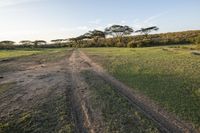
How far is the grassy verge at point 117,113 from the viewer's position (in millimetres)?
8297

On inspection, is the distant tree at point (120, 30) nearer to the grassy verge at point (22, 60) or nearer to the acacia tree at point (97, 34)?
the acacia tree at point (97, 34)

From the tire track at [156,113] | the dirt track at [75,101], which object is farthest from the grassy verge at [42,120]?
the tire track at [156,113]

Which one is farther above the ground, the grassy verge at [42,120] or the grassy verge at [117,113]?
the grassy verge at [42,120]

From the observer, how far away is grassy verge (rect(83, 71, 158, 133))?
830cm

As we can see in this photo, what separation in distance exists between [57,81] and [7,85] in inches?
113

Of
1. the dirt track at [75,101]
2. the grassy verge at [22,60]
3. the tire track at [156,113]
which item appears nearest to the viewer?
the tire track at [156,113]

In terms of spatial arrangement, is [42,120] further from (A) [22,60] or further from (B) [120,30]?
(B) [120,30]

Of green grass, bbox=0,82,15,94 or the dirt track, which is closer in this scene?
the dirt track

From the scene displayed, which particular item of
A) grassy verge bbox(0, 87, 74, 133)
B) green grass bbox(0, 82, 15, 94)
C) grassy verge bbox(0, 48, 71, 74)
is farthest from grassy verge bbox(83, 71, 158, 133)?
grassy verge bbox(0, 48, 71, 74)

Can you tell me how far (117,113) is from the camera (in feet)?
32.0

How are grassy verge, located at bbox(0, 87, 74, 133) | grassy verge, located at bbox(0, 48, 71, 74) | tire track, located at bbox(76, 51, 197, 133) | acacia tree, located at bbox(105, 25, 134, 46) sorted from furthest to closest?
1. acacia tree, located at bbox(105, 25, 134, 46)
2. grassy verge, located at bbox(0, 48, 71, 74)
3. grassy verge, located at bbox(0, 87, 74, 133)
4. tire track, located at bbox(76, 51, 197, 133)

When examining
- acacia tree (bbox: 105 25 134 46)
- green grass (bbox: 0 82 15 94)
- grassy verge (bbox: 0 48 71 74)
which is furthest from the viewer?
acacia tree (bbox: 105 25 134 46)

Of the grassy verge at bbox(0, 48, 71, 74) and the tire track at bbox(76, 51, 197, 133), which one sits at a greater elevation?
the tire track at bbox(76, 51, 197, 133)

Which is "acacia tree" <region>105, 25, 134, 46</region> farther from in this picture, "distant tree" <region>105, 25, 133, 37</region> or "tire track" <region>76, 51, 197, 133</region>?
"tire track" <region>76, 51, 197, 133</region>
